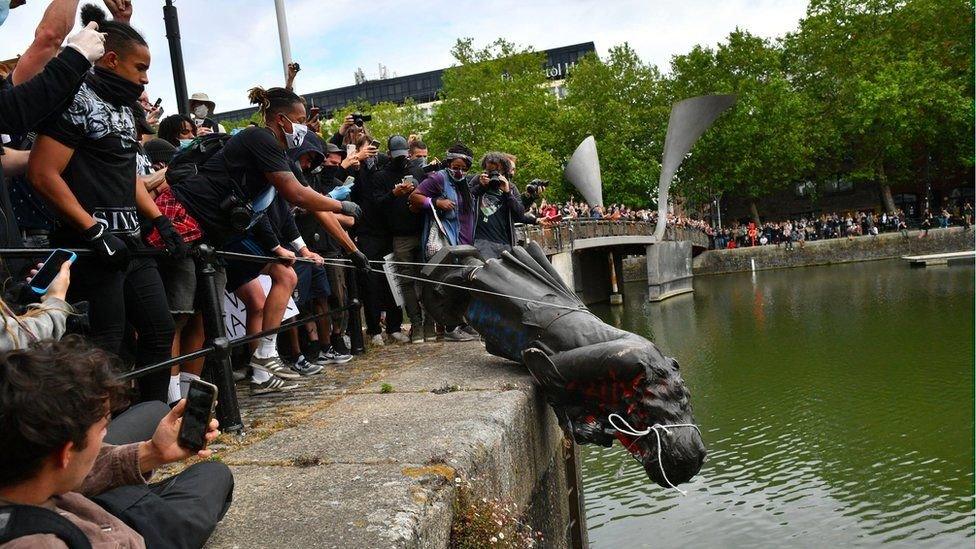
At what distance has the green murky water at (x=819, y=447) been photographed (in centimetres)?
616

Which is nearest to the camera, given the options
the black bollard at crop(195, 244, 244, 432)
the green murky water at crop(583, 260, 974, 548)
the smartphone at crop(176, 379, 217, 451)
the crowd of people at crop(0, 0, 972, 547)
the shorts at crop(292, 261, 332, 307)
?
the crowd of people at crop(0, 0, 972, 547)

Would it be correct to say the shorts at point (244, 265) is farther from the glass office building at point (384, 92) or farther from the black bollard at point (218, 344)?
the glass office building at point (384, 92)

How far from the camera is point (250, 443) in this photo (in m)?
3.23

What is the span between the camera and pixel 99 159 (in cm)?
302

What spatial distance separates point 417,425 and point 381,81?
8334 cm

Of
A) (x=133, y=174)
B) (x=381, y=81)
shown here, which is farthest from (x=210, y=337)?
(x=381, y=81)

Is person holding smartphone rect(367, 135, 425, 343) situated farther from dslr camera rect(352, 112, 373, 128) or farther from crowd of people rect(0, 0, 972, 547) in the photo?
dslr camera rect(352, 112, 373, 128)

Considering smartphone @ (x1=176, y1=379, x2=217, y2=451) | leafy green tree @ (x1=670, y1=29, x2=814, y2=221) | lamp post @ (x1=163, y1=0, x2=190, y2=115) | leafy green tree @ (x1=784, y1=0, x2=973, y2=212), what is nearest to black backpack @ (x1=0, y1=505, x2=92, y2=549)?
smartphone @ (x1=176, y1=379, x2=217, y2=451)

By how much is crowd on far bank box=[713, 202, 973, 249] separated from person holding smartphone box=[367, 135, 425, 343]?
3440cm

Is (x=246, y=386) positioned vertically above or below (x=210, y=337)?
below

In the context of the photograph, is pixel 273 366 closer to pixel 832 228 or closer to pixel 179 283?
pixel 179 283

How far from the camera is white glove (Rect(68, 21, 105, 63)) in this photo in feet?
8.30

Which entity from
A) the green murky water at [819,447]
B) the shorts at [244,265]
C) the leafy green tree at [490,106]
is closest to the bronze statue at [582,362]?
the shorts at [244,265]

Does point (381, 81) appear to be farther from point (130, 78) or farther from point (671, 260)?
point (130, 78)
